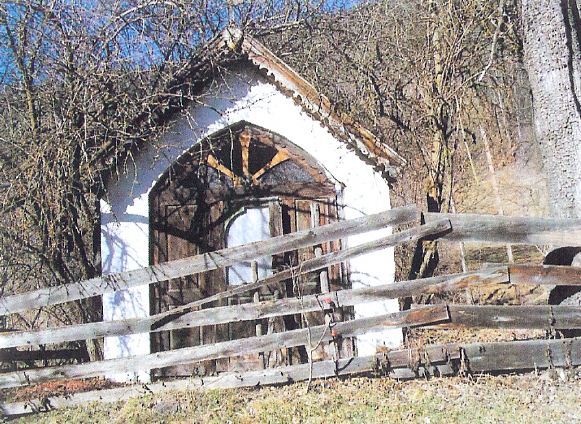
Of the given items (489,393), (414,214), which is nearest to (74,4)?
(414,214)

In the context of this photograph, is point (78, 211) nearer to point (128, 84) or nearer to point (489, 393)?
point (128, 84)

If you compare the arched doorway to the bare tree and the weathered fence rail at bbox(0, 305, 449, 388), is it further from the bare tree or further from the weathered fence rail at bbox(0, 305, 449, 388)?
the weathered fence rail at bbox(0, 305, 449, 388)

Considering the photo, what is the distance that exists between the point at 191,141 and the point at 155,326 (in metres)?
3.82

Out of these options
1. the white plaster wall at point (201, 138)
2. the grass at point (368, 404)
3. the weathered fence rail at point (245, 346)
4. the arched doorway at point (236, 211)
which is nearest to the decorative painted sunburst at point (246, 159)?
the arched doorway at point (236, 211)

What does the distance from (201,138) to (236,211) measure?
52.0 inches

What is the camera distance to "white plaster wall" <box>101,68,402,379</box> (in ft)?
29.0

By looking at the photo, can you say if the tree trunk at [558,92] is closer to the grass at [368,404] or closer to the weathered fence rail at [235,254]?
the weathered fence rail at [235,254]

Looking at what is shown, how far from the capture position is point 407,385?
20.4ft

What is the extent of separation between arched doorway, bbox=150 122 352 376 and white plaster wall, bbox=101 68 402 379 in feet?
0.56

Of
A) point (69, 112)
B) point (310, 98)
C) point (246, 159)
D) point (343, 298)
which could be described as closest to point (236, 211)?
point (246, 159)

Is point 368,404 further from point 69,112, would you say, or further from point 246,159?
point 69,112

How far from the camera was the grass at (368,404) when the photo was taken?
5.35 meters

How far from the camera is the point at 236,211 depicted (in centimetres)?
923

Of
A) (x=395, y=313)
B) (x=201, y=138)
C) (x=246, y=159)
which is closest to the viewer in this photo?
(x=395, y=313)
